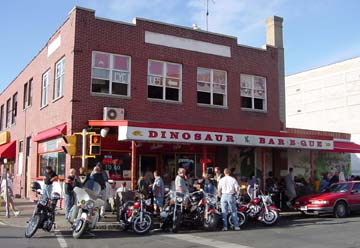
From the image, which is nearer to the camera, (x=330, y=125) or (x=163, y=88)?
(x=163, y=88)

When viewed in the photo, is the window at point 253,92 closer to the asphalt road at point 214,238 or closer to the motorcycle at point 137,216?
the asphalt road at point 214,238

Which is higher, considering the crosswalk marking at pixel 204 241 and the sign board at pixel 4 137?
the sign board at pixel 4 137

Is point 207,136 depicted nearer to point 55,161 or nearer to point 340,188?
point 340,188

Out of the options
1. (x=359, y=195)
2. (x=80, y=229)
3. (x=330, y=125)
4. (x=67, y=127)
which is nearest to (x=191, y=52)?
(x=67, y=127)

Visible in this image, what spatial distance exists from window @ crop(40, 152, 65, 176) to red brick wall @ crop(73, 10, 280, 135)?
2019mm

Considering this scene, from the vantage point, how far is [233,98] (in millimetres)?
23203

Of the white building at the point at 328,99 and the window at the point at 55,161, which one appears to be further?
the white building at the point at 328,99

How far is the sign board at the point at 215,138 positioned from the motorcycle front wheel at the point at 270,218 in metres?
3.91

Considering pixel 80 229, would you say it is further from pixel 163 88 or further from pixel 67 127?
pixel 163 88

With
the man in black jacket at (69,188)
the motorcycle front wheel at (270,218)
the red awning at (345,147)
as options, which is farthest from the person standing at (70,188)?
the red awning at (345,147)

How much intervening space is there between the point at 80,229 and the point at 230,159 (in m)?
11.8

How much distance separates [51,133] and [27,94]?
8.21 m

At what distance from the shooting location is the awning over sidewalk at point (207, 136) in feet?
53.4

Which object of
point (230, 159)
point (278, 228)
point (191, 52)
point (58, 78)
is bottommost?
point (278, 228)
